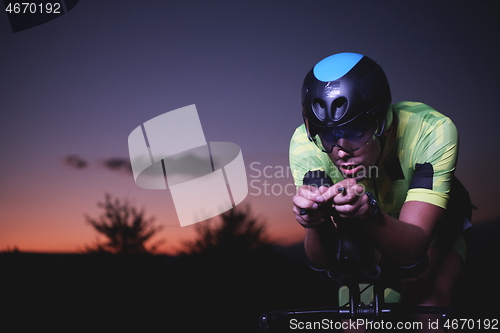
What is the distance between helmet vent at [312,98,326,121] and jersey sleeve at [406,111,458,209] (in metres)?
0.38

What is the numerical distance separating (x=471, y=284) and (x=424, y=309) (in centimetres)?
233

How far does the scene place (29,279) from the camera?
3.35 meters

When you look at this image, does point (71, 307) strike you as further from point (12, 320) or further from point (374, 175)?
point (374, 175)

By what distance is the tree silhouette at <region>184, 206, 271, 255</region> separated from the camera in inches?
Result: 132

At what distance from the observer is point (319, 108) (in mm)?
1438

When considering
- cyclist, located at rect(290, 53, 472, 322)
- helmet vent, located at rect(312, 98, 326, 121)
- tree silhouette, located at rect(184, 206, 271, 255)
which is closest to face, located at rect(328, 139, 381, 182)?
cyclist, located at rect(290, 53, 472, 322)

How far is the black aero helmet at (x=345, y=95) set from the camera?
55.2 inches

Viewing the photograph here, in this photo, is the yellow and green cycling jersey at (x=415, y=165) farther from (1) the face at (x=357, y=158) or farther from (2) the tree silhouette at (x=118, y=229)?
(2) the tree silhouette at (x=118, y=229)

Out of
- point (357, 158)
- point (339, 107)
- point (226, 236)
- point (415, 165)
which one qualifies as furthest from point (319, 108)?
point (226, 236)

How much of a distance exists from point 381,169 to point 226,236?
1880 mm

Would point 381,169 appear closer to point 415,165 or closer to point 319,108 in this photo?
point 415,165

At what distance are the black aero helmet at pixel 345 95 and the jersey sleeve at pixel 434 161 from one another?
0.16 meters

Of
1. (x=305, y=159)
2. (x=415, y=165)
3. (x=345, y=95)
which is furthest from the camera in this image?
(x=305, y=159)

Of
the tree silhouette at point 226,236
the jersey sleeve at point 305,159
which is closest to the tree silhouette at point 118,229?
the tree silhouette at point 226,236
